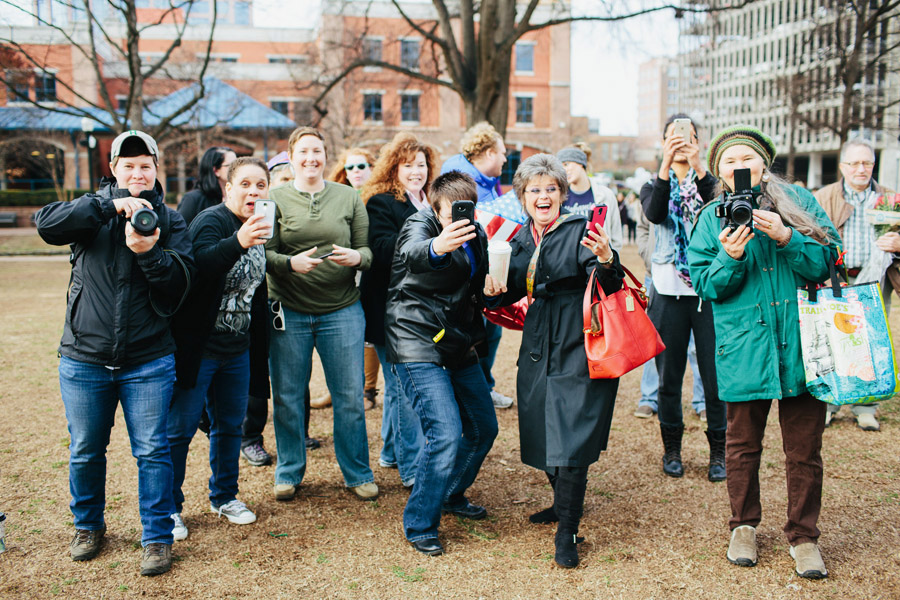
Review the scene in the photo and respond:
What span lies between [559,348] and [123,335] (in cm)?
213

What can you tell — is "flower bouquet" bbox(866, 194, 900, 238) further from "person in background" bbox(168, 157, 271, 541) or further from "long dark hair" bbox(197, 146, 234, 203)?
"long dark hair" bbox(197, 146, 234, 203)

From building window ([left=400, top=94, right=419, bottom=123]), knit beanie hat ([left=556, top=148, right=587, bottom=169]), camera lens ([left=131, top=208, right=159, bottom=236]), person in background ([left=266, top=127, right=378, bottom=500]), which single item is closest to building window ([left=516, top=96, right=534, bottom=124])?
building window ([left=400, top=94, right=419, bottom=123])

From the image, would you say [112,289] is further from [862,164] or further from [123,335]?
[862,164]

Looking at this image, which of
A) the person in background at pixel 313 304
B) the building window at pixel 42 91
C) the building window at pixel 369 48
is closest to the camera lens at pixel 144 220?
the person in background at pixel 313 304

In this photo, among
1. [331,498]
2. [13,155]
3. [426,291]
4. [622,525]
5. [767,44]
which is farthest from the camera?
[767,44]

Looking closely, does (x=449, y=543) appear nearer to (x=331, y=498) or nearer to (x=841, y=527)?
(x=331, y=498)

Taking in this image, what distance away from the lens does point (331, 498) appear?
4438 mm

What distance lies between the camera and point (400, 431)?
172 inches

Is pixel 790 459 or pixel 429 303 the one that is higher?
pixel 429 303

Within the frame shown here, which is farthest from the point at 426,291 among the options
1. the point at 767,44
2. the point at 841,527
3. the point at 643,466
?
the point at 767,44

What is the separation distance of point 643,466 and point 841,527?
136cm

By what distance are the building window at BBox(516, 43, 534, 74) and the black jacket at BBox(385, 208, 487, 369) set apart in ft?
155

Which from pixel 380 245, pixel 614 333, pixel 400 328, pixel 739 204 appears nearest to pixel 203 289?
pixel 400 328

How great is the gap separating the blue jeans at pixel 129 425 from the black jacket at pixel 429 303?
3.95 ft
